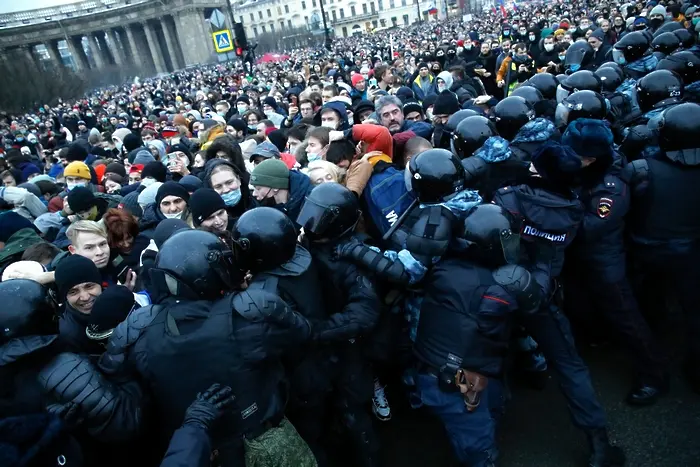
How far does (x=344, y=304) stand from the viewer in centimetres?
260

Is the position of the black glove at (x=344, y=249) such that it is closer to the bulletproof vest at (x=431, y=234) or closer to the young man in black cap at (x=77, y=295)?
the bulletproof vest at (x=431, y=234)

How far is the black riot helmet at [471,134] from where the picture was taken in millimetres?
3410

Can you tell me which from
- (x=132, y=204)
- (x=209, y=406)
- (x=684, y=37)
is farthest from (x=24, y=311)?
(x=684, y=37)

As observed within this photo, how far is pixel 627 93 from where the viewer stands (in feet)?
16.1

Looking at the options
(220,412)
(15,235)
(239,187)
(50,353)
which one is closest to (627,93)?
(239,187)

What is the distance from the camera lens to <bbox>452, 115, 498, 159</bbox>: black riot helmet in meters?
3.41

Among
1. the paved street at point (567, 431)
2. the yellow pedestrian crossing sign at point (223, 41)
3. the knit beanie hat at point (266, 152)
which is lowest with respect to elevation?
the paved street at point (567, 431)

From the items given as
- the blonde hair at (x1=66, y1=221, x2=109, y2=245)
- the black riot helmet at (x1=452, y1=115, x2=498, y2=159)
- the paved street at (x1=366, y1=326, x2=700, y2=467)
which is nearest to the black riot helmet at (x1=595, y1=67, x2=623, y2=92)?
the black riot helmet at (x1=452, y1=115, x2=498, y2=159)

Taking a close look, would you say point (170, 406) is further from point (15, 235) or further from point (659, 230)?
point (15, 235)

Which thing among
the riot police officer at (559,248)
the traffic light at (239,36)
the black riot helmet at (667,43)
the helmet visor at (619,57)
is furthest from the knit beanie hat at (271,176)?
the traffic light at (239,36)

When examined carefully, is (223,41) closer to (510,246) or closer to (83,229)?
(83,229)

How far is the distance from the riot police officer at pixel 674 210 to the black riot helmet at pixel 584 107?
0.94m

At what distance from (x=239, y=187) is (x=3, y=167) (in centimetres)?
721

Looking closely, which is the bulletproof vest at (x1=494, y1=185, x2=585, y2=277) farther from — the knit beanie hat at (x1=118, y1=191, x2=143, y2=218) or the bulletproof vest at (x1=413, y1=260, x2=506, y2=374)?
the knit beanie hat at (x1=118, y1=191, x2=143, y2=218)
